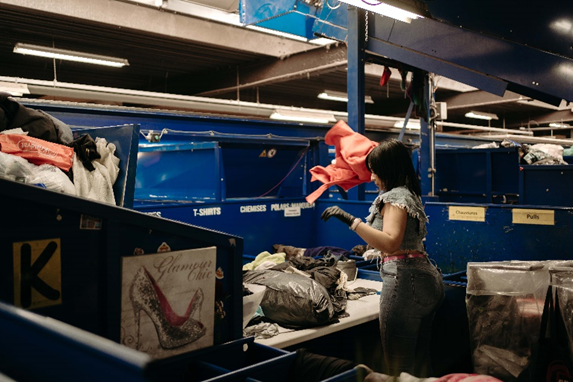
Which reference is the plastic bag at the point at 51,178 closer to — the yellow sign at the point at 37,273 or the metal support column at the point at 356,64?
the yellow sign at the point at 37,273

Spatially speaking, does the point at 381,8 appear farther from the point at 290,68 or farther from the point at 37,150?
the point at 290,68

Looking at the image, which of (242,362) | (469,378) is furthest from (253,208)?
(469,378)

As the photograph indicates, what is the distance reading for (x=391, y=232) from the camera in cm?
244

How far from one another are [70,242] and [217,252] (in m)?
0.44

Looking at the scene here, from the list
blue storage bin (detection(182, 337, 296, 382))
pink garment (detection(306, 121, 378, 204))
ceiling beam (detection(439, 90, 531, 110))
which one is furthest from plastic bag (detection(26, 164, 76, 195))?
ceiling beam (detection(439, 90, 531, 110))

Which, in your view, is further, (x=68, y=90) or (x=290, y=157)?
(x=68, y=90)

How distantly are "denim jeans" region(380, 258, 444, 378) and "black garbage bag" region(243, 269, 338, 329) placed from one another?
294mm

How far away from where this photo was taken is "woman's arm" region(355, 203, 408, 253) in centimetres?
243

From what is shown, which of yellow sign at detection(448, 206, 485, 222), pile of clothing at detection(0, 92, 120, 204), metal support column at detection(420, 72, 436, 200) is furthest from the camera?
metal support column at detection(420, 72, 436, 200)

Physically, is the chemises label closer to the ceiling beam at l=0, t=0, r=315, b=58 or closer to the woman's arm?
the woman's arm

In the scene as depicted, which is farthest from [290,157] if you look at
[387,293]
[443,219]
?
[387,293]

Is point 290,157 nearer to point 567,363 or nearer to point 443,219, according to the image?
point 443,219

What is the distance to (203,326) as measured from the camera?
155 centimetres

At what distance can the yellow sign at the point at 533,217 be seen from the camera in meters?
3.49
